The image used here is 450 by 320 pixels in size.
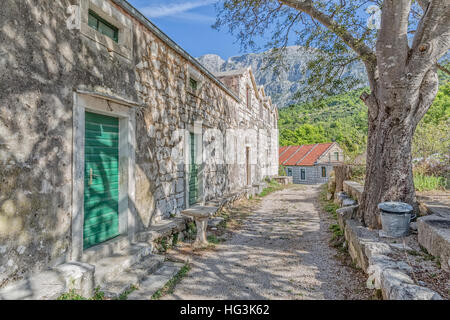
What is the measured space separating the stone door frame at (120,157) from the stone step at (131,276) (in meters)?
0.51

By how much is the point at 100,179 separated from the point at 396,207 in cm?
432

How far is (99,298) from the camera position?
9.05ft

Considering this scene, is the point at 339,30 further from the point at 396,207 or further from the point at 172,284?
the point at 172,284

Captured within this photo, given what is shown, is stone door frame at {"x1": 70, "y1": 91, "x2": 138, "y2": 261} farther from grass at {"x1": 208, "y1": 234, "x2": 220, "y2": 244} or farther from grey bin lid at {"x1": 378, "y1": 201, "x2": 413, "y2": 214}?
grey bin lid at {"x1": 378, "y1": 201, "x2": 413, "y2": 214}

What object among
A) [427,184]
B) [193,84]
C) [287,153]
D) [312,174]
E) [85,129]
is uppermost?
[193,84]

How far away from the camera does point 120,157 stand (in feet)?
13.5

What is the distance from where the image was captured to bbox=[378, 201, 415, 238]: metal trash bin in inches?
146

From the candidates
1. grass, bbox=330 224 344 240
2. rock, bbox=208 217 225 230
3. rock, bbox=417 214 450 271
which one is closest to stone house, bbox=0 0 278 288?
rock, bbox=208 217 225 230

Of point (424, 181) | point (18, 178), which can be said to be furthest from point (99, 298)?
point (424, 181)

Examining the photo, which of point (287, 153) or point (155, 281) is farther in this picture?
point (287, 153)

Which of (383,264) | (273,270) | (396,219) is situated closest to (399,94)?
(396,219)

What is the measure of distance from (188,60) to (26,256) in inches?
205

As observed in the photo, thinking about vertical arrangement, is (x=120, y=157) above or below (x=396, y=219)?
above

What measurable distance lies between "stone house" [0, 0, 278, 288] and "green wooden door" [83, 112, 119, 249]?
15 mm
